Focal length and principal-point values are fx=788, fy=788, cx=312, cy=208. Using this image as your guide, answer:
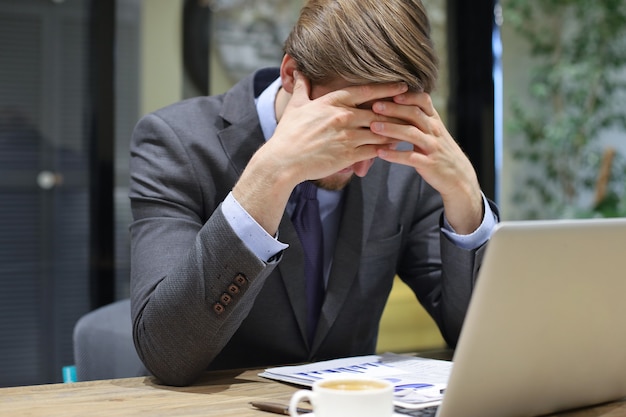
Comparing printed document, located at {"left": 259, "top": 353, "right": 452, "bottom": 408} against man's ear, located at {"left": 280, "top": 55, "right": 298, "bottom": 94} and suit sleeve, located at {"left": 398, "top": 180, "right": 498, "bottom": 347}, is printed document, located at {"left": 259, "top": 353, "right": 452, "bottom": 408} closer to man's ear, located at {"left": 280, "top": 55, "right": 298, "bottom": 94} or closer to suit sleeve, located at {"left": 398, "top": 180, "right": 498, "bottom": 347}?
suit sleeve, located at {"left": 398, "top": 180, "right": 498, "bottom": 347}

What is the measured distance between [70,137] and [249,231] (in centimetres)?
214

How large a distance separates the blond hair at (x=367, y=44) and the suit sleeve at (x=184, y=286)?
0.33 m

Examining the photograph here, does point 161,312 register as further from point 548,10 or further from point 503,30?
point 548,10

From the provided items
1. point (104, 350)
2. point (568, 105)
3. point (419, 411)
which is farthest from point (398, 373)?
point (568, 105)

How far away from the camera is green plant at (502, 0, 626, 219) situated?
4.28 meters

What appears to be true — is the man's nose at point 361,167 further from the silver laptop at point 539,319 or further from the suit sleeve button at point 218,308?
the silver laptop at point 539,319

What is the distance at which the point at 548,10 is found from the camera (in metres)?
4.40

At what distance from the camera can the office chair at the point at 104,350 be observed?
→ 1.62 metres

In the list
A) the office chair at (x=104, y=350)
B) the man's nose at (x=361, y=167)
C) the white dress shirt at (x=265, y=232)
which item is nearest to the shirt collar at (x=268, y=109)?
the white dress shirt at (x=265, y=232)

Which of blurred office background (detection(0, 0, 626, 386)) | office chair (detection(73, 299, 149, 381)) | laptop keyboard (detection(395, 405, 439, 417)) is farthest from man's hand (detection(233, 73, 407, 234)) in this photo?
blurred office background (detection(0, 0, 626, 386))

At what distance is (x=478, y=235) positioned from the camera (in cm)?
147

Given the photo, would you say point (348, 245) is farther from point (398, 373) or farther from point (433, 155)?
point (398, 373)

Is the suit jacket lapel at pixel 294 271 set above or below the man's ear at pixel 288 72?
below

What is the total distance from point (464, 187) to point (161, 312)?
590 mm
